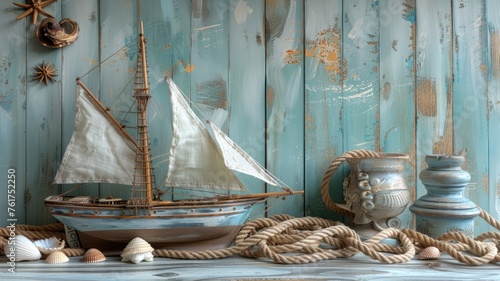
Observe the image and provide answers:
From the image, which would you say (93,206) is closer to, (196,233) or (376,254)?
(196,233)

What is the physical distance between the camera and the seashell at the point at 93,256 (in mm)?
1117

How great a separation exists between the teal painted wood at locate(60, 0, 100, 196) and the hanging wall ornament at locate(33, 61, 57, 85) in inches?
0.9

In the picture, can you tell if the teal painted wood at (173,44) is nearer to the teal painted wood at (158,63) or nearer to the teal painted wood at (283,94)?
the teal painted wood at (158,63)

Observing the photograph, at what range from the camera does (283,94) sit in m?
1.39

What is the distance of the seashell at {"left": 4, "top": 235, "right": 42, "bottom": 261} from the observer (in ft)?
3.66

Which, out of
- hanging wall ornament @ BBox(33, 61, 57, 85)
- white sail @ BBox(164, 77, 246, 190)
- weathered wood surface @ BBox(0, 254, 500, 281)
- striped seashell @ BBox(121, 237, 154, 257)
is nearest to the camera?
weathered wood surface @ BBox(0, 254, 500, 281)

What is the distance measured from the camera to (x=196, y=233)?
1179 mm

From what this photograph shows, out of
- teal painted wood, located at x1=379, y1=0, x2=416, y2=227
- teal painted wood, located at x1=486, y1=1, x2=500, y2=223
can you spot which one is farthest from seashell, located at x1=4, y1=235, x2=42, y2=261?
teal painted wood, located at x1=486, y1=1, x2=500, y2=223

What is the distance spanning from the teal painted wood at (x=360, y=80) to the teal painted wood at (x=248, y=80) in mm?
221

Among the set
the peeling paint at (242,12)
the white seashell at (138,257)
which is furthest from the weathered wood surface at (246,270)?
the peeling paint at (242,12)

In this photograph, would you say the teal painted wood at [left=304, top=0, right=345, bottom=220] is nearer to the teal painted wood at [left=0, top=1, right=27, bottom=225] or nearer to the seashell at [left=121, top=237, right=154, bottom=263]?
the seashell at [left=121, top=237, right=154, bottom=263]

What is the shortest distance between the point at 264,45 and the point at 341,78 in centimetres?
22

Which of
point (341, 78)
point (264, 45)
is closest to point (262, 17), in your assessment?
point (264, 45)

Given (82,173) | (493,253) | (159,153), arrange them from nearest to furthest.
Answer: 1. (493,253)
2. (82,173)
3. (159,153)
